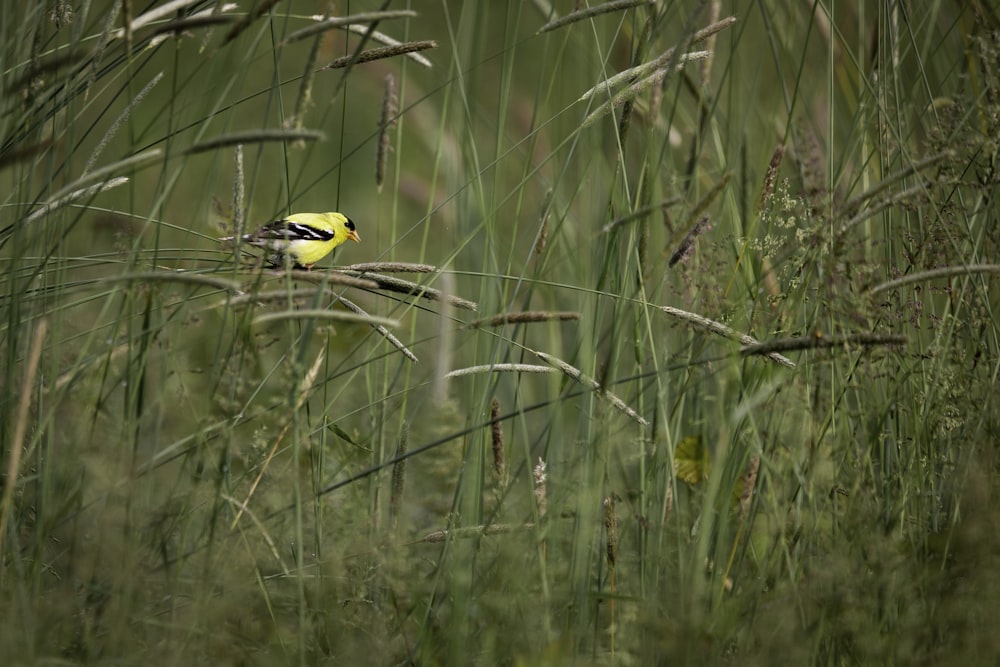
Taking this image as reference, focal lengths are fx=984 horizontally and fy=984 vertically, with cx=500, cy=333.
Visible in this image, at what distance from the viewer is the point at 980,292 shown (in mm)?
1541

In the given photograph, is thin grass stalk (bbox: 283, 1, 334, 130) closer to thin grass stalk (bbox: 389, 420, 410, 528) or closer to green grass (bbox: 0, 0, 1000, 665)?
green grass (bbox: 0, 0, 1000, 665)

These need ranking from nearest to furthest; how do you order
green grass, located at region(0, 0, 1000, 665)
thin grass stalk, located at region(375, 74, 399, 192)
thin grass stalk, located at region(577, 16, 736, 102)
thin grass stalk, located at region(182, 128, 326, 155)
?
1. thin grass stalk, located at region(182, 128, 326, 155)
2. green grass, located at region(0, 0, 1000, 665)
3. thin grass stalk, located at region(577, 16, 736, 102)
4. thin grass stalk, located at region(375, 74, 399, 192)

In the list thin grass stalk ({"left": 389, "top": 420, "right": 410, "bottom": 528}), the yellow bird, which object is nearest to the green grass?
thin grass stalk ({"left": 389, "top": 420, "right": 410, "bottom": 528})

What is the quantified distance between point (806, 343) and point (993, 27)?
931 millimetres

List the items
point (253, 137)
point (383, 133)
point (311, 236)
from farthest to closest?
point (311, 236)
point (383, 133)
point (253, 137)

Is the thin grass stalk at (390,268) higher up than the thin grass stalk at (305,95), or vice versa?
the thin grass stalk at (305,95)

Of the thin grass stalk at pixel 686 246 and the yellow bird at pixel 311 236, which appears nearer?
the thin grass stalk at pixel 686 246

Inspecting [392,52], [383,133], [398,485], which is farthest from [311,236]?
[398,485]

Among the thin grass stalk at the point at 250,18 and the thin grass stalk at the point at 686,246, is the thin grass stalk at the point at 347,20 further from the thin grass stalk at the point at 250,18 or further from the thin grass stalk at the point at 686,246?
the thin grass stalk at the point at 686,246

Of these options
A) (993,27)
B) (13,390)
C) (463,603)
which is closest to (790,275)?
(993,27)

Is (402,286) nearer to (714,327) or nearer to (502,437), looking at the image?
(502,437)

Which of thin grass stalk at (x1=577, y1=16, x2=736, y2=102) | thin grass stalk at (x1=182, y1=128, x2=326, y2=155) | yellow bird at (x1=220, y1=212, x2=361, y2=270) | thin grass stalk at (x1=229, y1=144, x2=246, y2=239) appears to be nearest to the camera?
thin grass stalk at (x1=182, y1=128, x2=326, y2=155)

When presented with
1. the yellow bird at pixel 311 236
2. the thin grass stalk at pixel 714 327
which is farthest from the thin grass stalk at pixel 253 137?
the yellow bird at pixel 311 236

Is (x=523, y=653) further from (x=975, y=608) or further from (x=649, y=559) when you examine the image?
(x=975, y=608)
